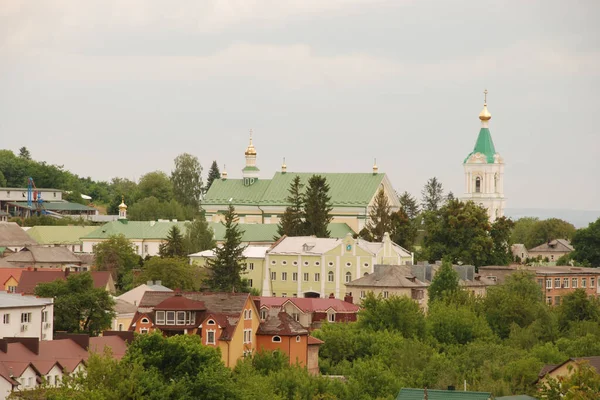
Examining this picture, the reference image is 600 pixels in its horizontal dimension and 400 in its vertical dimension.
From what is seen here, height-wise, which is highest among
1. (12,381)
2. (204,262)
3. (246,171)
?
(246,171)

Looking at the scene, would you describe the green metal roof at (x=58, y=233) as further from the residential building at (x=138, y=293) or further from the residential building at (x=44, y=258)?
the residential building at (x=138, y=293)

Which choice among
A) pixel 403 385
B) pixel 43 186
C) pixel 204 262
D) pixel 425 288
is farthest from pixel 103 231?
pixel 403 385

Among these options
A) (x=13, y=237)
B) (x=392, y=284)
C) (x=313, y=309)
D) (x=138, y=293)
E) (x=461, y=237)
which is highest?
(x=13, y=237)

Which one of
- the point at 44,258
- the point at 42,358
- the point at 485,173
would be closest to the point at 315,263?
the point at 44,258

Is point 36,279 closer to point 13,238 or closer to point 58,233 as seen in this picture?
point 13,238

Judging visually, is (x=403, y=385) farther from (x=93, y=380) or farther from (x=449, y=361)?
(x=93, y=380)

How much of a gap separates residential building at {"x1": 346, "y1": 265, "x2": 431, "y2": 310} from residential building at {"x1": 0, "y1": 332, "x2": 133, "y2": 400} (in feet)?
107

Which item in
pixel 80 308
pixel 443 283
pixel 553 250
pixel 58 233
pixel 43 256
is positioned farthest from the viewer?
pixel 553 250

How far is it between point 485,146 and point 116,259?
69.0 m

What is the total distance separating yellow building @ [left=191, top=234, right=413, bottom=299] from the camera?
10700 cm

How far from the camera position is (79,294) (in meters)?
71.9

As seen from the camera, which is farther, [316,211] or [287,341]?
[316,211]

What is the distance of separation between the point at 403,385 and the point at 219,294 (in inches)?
427

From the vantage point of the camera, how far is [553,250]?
143375 millimetres
